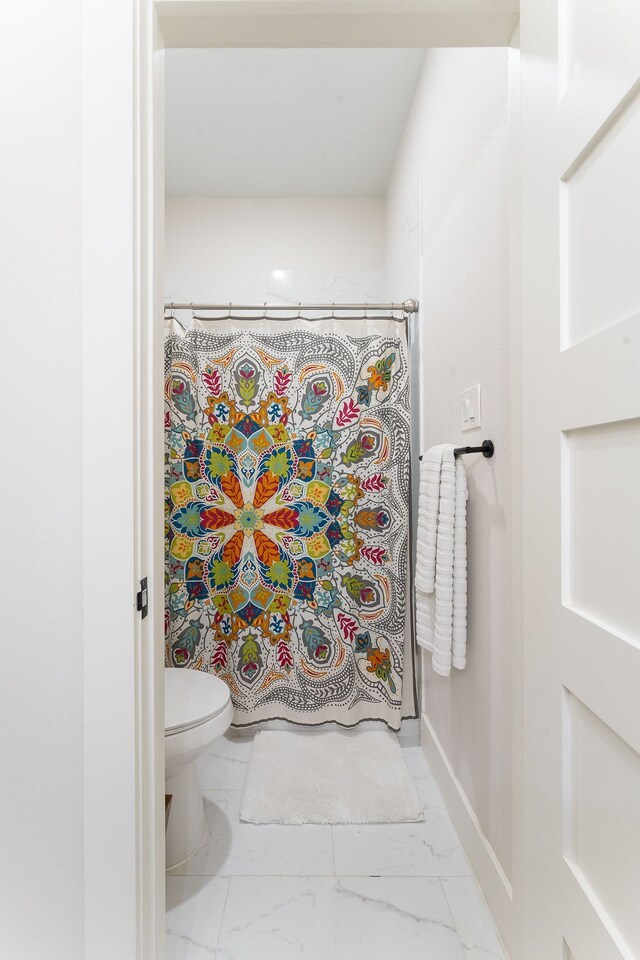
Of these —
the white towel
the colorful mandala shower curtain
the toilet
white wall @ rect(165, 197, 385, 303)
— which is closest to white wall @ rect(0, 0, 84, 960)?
the toilet

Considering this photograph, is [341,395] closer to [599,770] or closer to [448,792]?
[448,792]

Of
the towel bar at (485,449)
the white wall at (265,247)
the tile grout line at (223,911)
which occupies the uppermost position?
the white wall at (265,247)

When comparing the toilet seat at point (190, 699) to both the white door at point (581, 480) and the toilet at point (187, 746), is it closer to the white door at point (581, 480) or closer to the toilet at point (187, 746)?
the toilet at point (187, 746)

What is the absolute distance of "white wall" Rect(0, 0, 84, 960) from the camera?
749 mm

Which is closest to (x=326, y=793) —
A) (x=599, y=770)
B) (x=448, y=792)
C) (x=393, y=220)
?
(x=448, y=792)

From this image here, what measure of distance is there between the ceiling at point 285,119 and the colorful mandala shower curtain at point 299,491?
0.93 m

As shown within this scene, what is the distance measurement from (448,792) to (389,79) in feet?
8.38

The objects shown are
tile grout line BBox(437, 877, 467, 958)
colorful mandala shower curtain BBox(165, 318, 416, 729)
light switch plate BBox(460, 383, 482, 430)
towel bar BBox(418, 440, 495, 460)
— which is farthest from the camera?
colorful mandala shower curtain BBox(165, 318, 416, 729)

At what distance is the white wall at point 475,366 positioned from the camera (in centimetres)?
119

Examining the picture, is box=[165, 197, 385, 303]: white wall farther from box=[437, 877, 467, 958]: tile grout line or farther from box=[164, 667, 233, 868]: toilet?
box=[437, 877, 467, 958]: tile grout line

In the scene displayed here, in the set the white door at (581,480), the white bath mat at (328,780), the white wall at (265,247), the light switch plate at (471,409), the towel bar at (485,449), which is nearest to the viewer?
the white door at (581,480)

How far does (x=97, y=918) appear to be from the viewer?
0.75 metres

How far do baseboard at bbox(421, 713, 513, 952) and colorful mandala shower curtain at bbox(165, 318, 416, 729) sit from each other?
359 millimetres

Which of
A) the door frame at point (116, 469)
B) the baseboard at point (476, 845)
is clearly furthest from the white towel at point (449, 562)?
the door frame at point (116, 469)
